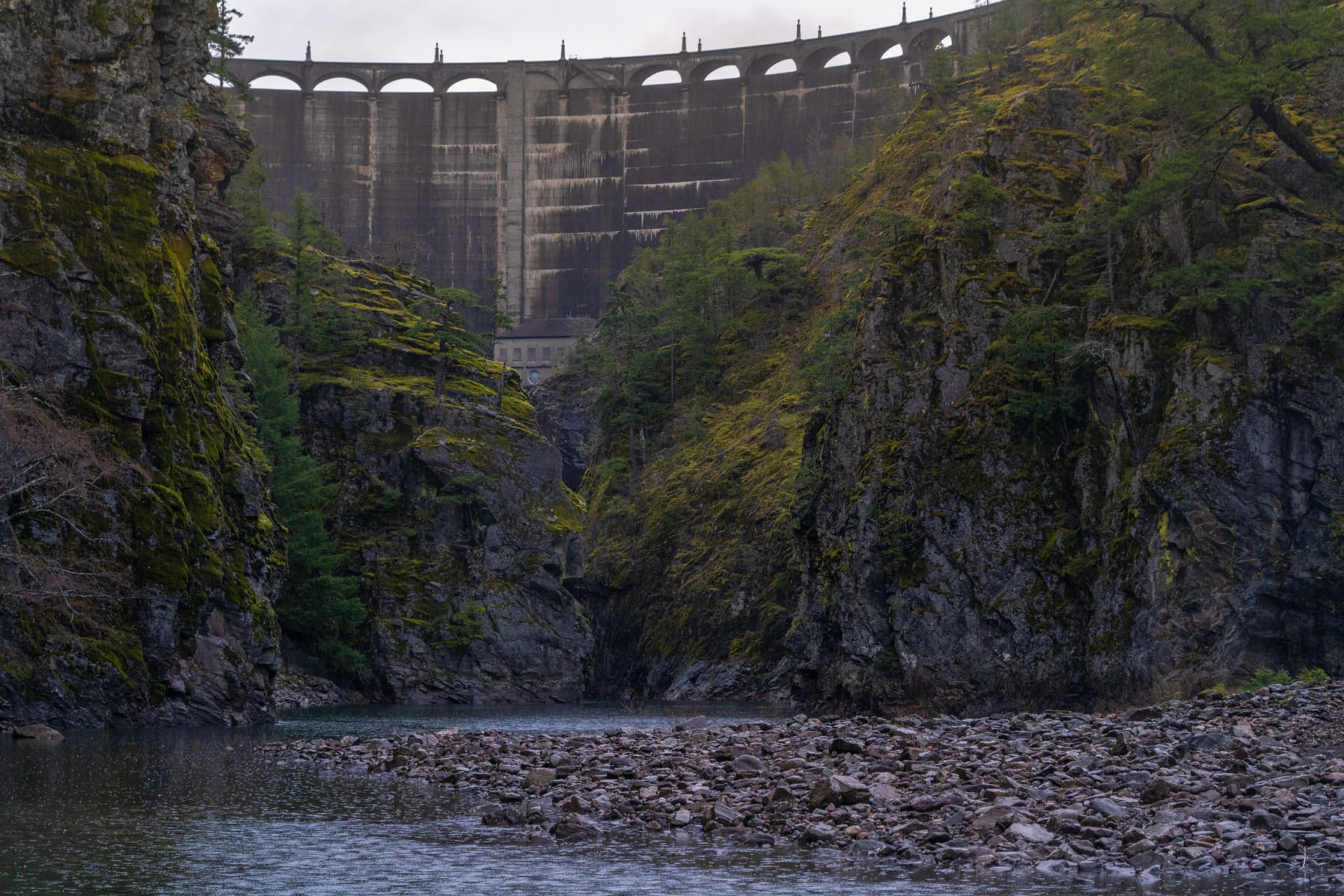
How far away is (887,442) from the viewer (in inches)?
2040

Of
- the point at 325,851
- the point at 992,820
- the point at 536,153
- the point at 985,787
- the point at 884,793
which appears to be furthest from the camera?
the point at 536,153

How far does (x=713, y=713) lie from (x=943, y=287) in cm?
1974

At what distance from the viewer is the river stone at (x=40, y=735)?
3509 cm

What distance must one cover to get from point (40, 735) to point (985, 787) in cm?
2555

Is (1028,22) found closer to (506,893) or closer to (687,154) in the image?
(687,154)

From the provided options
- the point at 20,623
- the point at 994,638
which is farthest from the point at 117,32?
the point at 994,638

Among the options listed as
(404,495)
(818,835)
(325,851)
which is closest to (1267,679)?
(818,835)

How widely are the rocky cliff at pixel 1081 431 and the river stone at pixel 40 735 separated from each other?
27.0m

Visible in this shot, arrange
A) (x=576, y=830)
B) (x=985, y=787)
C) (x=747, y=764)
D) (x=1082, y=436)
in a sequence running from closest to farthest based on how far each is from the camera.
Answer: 1. (x=576, y=830)
2. (x=985, y=787)
3. (x=747, y=764)
4. (x=1082, y=436)

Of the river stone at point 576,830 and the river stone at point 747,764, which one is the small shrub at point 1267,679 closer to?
the river stone at point 747,764

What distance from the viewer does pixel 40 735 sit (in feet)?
116

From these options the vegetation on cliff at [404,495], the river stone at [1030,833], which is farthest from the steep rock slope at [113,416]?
the river stone at [1030,833]

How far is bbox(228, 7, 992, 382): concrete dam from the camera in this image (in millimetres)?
129875

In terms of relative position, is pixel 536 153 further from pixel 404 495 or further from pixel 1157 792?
pixel 1157 792
